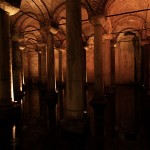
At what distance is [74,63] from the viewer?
537 centimetres

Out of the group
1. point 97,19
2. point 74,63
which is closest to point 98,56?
point 97,19

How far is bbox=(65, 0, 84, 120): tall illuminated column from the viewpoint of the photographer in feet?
17.6

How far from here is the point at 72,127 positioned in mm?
5258

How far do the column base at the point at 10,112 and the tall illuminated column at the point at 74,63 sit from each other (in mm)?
3086

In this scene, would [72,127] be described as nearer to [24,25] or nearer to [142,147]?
[142,147]

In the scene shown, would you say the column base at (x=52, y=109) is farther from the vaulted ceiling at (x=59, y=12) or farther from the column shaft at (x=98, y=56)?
the vaulted ceiling at (x=59, y=12)

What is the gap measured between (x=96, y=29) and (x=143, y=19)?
24.5ft

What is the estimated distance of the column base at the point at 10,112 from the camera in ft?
22.8

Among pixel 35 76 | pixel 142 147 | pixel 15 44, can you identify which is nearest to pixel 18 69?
pixel 15 44

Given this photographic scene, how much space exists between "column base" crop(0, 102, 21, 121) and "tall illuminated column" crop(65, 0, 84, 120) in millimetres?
3086

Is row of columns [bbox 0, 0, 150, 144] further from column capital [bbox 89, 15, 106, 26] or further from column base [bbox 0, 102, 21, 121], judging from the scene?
column base [bbox 0, 102, 21, 121]

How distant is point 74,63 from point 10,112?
382cm

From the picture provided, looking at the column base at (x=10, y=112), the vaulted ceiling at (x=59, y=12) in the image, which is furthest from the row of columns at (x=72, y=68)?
the vaulted ceiling at (x=59, y=12)

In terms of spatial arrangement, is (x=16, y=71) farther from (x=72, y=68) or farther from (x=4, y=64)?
(x=72, y=68)
